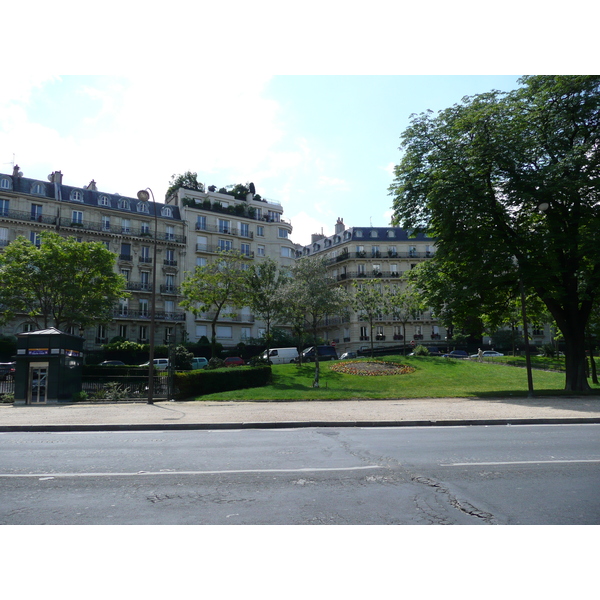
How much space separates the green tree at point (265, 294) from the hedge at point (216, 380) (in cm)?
585

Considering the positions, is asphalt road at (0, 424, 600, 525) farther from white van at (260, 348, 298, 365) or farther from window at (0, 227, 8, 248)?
window at (0, 227, 8, 248)

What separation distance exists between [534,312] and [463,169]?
9.58 m

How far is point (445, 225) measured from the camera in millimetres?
23266

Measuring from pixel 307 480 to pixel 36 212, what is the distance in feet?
183

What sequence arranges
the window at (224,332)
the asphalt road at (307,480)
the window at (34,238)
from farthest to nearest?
the window at (224,332) → the window at (34,238) → the asphalt road at (307,480)

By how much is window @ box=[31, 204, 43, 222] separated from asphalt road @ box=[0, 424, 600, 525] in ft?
160

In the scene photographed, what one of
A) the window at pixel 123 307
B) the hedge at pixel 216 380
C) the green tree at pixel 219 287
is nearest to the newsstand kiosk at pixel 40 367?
the hedge at pixel 216 380

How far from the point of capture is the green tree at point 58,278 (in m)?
39.0

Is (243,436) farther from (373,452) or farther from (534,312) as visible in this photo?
(534,312)

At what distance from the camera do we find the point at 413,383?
3055 centimetres

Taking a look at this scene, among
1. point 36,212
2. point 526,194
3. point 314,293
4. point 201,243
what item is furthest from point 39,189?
point 526,194

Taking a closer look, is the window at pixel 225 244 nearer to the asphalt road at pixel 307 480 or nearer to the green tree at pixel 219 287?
the green tree at pixel 219 287

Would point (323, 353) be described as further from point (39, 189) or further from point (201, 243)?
point (39, 189)

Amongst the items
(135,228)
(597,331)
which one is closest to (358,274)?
(135,228)
